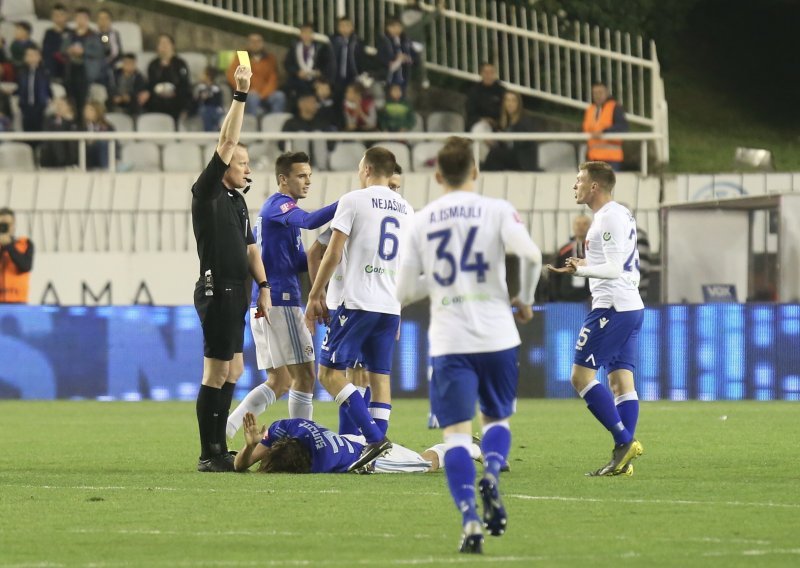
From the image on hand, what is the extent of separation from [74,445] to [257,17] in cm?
1540

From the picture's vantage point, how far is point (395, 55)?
2558cm

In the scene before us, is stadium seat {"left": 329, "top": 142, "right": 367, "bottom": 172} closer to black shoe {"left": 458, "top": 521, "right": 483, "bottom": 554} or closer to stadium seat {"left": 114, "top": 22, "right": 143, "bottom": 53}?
stadium seat {"left": 114, "top": 22, "right": 143, "bottom": 53}

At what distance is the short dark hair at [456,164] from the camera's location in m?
8.17

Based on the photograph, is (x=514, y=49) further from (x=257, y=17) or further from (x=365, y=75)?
(x=257, y=17)

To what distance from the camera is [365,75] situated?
25.4 m

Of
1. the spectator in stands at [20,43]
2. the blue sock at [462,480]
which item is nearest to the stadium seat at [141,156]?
the spectator in stands at [20,43]

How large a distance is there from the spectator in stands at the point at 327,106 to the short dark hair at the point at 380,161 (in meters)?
13.5

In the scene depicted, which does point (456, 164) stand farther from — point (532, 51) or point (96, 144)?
point (532, 51)

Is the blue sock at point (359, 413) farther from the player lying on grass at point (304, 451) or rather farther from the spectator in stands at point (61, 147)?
the spectator in stands at point (61, 147)

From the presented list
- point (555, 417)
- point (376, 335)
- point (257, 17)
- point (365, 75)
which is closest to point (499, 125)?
point (365, 75)

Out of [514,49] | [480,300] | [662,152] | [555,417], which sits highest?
[514,49]

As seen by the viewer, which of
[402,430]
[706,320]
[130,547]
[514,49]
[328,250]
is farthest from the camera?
[514,49]

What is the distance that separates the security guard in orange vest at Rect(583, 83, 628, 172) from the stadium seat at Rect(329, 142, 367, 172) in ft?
10.7

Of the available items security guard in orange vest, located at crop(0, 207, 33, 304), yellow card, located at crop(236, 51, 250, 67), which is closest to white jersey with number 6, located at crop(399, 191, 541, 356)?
yellow card, located at crop(236, 51, 250, 67)
